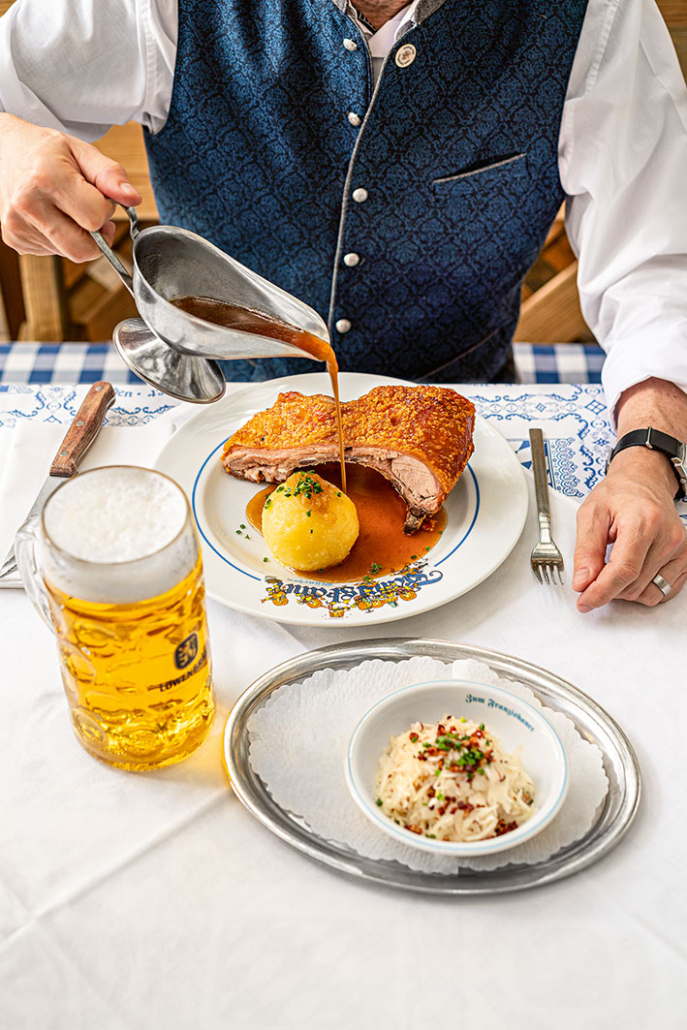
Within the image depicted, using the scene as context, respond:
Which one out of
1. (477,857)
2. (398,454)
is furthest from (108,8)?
(477,857)

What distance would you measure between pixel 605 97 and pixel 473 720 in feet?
4.20

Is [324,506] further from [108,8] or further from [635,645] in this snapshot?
[108,8]

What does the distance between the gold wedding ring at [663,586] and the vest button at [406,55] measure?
3.45 feet

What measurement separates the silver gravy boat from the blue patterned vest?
24.3 inches

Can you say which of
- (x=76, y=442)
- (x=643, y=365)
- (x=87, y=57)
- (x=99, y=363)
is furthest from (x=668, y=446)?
(x=99, y=363)

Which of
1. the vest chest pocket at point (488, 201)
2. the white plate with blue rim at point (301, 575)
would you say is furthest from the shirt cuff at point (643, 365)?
the vest chest pocket at point (488, 201)

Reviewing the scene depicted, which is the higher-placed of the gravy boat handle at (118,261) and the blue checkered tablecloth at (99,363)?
the gravy boat handle at (118,261)

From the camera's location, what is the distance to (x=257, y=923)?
0.80 metres

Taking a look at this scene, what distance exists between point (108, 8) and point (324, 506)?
1.12 metres

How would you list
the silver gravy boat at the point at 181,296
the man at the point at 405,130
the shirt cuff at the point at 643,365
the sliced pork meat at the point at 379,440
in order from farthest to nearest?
the man at the point at 405,130 < the shirt cuff at the point at 643,365 < the sliced pork meat at the point at 379,440 < the silver gravy boat at the point at 181,296

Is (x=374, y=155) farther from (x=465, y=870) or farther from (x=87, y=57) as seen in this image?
(x=465, y=870)

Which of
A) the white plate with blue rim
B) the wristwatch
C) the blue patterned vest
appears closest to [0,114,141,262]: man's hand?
the white plate with blue rim

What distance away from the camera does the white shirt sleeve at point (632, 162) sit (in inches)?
62.3

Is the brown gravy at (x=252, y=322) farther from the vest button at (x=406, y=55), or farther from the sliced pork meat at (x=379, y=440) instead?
the vest button at (x=406, y=55)
